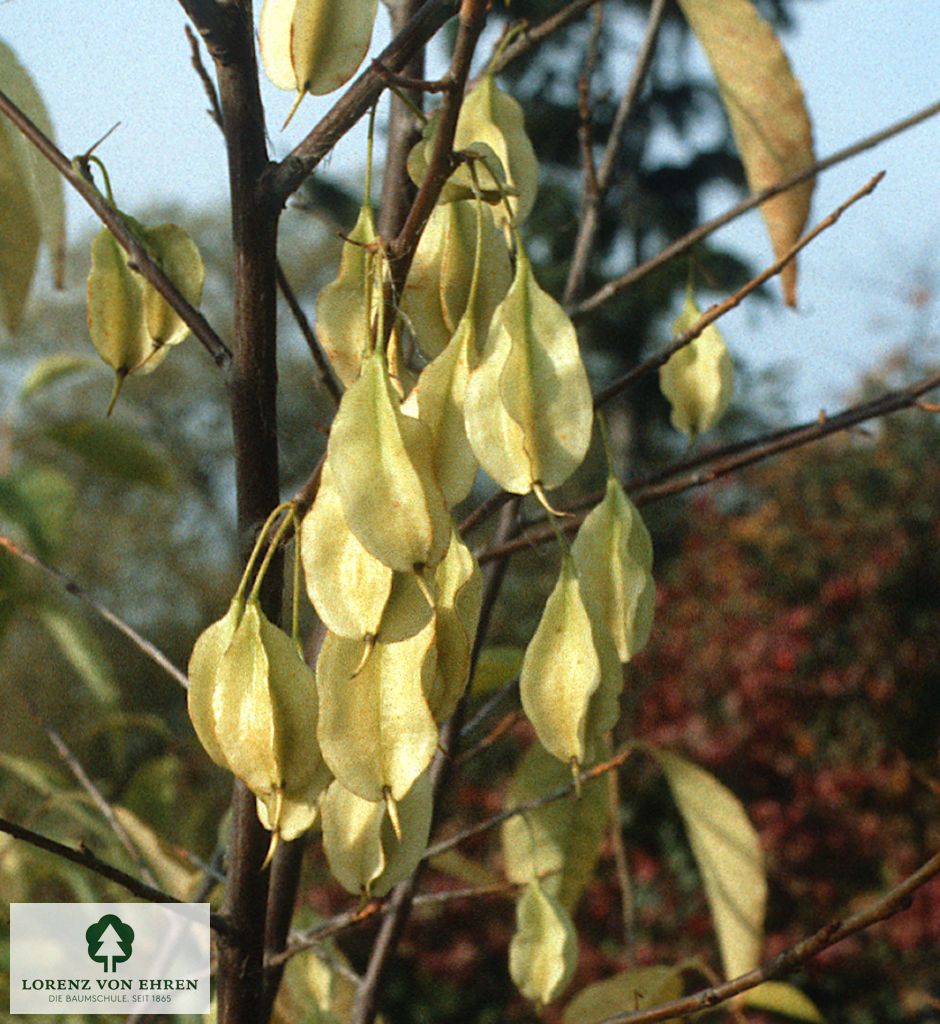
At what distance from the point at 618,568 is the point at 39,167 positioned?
0.80 feet

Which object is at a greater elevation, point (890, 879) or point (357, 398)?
point (357, 398)

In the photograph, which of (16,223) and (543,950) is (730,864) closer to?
(543,950)

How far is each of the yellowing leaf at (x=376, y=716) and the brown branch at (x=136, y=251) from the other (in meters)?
0.11

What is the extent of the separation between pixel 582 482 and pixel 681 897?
2.86 metres

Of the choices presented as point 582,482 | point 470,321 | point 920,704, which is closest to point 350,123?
point 470,321

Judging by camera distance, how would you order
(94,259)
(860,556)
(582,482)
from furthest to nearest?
(582,482) < (860,556) < (94,259)

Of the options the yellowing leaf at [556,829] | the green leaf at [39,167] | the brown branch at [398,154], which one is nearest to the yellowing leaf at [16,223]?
the green leaf at [39,167]

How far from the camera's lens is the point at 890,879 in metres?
2.06

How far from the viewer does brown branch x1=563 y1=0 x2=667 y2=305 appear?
21.0 inches

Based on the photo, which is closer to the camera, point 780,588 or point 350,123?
point 350,123

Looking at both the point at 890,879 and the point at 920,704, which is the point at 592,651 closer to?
the point at 890,879

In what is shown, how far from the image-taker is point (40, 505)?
886 millimetres

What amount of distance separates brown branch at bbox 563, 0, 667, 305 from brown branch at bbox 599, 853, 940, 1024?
0.31 m

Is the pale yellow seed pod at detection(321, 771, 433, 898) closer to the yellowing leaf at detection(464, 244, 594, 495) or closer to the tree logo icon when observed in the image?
the yellowing leaf at detection(464, 244, 594, 495)
